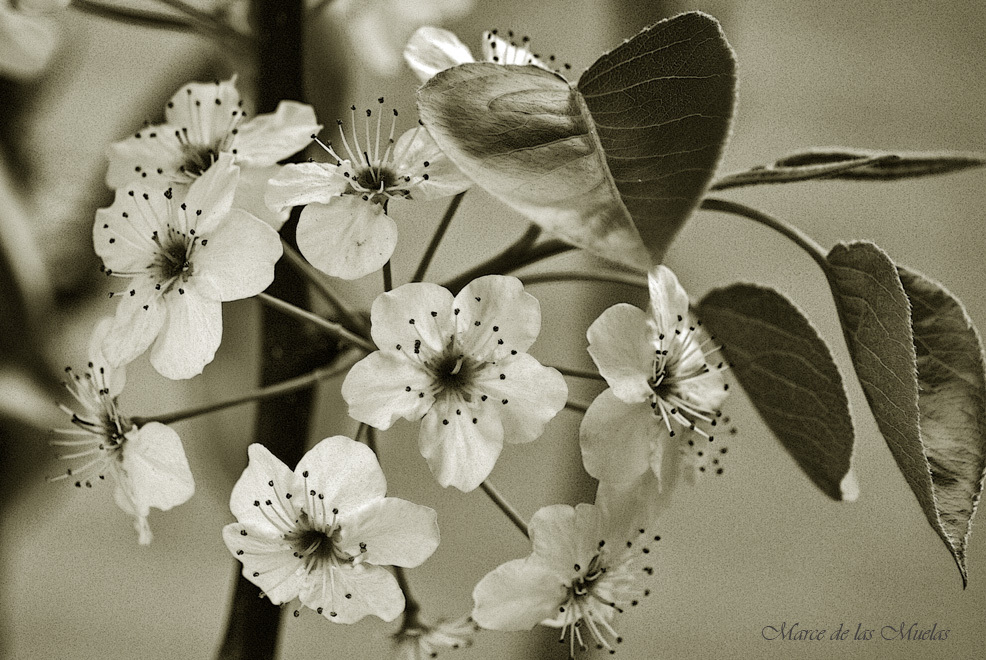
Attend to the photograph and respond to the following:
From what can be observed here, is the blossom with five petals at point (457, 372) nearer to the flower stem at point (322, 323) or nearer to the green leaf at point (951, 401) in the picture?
the flower stem at point (322, 323)

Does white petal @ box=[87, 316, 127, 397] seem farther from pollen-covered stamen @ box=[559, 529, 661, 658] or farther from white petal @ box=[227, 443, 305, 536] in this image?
pollen-covered stamen @ box=[559, 529, 661, 658]

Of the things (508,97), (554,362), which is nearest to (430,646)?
(508,97)

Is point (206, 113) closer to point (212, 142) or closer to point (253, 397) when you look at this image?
point (212, 142)

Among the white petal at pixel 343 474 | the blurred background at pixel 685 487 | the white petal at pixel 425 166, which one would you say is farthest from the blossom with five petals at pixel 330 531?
the blurred background at pixel 685 487

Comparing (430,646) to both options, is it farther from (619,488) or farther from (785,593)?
(785,593)

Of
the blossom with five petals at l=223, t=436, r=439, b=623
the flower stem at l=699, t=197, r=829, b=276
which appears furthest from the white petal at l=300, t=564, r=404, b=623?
→ the flower stem at l=699, t=197, r=829, b=276

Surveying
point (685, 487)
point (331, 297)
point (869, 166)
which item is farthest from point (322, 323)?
point (685, 487)
